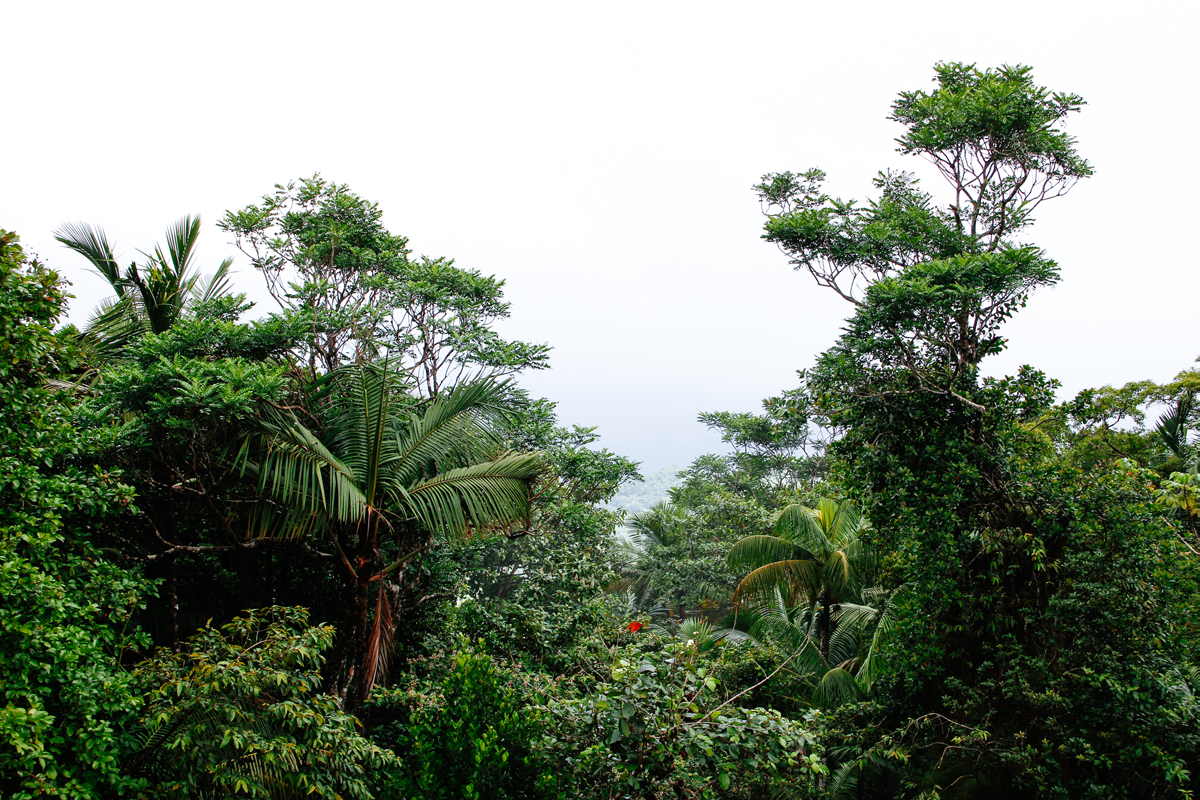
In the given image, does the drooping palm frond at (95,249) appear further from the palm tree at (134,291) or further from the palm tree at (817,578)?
the palm tree at (817,578)

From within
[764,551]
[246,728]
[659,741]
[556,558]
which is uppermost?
[764,551]

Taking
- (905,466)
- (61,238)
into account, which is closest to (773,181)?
(905,466)

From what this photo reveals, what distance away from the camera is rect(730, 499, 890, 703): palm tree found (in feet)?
31.6

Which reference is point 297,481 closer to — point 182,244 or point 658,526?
point 182,244

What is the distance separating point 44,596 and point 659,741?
4.06 metres

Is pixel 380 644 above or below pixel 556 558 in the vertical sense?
below

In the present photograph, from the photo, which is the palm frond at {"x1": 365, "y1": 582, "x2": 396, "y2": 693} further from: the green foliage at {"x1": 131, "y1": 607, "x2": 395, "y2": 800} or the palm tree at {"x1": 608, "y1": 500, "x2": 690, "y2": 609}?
the palm tree at {"x1": 608, "y1": 500, "x2": 690, "y2": 609}

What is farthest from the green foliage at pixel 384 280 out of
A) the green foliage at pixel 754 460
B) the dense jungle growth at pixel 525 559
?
the green foliage at pixel 754 460

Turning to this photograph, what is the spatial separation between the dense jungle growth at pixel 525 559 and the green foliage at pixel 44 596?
0.07 ft

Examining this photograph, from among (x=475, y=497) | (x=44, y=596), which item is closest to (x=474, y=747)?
(x=475, y=497)

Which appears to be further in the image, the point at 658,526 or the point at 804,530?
the point at 658,526

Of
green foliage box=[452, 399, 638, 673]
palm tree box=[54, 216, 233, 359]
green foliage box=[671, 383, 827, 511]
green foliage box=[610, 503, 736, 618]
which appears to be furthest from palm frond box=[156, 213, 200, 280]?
green foliage box=[671, 383, 827, 511]

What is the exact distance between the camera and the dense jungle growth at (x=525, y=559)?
4.47 metres

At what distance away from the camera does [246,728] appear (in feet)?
15.2
